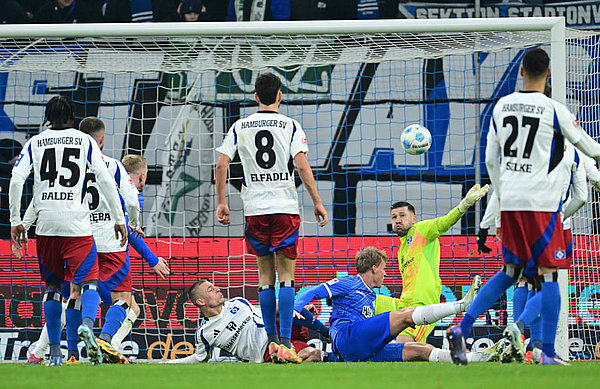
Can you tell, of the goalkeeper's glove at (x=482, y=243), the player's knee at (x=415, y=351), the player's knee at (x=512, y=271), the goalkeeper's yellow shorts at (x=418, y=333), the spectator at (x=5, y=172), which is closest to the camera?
the player's knee at (x=512, y=271)

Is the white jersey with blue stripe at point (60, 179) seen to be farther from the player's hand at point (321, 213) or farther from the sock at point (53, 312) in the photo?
the player's hand at point (321, 213)

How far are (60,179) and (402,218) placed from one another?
11.6 feet

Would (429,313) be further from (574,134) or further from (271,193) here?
(574,134)

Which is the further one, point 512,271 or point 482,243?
point 482,243

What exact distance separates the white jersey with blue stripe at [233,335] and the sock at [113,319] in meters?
0.78

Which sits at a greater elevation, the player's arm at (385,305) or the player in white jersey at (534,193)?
the player in white jersey at (534,193)

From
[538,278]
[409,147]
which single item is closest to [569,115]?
[538,278]

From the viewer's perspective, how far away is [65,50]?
384 inches

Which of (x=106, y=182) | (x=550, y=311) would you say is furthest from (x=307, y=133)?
(x=550, y=311)

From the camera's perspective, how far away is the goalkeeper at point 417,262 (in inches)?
332

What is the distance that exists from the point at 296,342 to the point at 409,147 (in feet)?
7.38

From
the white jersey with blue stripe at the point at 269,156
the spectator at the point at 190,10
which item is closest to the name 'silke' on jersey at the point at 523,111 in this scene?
the white jersey with blue stripe at the point at 269,156

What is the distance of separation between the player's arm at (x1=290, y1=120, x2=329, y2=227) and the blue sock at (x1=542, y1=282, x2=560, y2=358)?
1.77 m

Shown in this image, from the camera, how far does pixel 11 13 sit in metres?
12.0
